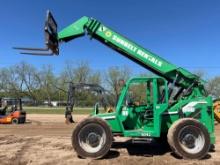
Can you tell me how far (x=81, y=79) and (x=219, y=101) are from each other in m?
61.8

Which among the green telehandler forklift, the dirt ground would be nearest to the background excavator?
the dirt ground

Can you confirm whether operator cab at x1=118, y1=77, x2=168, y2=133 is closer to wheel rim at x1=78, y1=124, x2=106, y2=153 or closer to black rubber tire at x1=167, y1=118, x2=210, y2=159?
black rubber tire at x1=167, y1=118, x2=210, y2=159

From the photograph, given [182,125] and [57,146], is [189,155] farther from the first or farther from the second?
[57,146]

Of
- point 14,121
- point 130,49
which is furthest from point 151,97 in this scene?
point 14,121

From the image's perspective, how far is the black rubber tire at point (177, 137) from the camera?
30.8 ft

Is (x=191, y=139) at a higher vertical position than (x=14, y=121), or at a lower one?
lower

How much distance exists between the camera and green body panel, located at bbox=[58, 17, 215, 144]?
9.92 metres

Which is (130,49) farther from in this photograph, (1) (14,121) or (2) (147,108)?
(1) (14,121)

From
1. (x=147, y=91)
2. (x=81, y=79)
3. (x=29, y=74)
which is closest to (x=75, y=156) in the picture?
(x=147, y=91)

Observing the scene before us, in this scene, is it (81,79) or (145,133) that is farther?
(81,79)

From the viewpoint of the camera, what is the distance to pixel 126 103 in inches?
397

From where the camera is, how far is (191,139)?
964 cm

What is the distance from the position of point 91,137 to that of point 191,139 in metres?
2.92

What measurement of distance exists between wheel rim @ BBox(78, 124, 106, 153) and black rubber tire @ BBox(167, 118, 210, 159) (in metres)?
1.95
